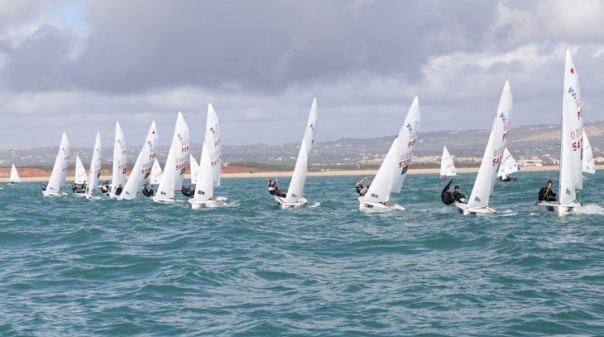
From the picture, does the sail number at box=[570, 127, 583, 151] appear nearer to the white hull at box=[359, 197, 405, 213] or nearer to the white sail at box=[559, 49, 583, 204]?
the white sail at box=[559, 49, 583, 204]

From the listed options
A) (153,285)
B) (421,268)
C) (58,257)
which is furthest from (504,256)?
(58,257)

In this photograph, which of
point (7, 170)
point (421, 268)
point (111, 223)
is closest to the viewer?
point (421, 268)

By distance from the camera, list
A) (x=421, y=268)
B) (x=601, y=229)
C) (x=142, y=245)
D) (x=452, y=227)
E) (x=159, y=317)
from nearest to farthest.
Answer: (x=159, y=317)
(x=421, y=268)
(x=142, y=245)
(x=601, y=229)
(x=452, y=227)

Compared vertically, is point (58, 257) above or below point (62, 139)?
below

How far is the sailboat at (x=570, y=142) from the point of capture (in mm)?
31828

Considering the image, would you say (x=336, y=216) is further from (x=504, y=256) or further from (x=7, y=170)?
(x=7, y=170)

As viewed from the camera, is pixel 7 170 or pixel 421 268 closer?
pixel 421 268

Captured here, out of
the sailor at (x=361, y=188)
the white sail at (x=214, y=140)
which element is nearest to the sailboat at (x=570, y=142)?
the sailor at (x=361, y=188)

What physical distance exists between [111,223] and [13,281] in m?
15.7

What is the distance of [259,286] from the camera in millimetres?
18766

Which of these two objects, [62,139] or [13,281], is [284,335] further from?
A: [62,139]

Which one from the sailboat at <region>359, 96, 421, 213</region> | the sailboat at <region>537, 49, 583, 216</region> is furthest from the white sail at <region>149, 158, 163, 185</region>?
the sailboat at <region>537, 49, 583, 216</region>

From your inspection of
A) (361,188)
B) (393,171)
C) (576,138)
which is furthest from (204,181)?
(576,138)

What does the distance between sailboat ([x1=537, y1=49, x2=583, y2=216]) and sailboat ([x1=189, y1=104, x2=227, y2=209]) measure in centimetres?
1690
